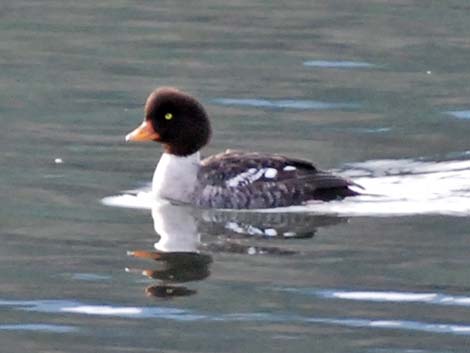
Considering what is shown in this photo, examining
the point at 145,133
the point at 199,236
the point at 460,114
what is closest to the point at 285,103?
the point at 460,114

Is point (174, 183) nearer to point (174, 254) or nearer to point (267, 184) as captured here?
point (267, 184)

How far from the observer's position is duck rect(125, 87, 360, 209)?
1527 cm

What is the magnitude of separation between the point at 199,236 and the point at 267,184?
4.24ft

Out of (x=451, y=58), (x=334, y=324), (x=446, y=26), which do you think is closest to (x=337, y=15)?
(x=446, y=26)

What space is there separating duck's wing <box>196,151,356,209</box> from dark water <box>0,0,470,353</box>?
0.83 feet

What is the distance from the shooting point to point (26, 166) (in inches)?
637

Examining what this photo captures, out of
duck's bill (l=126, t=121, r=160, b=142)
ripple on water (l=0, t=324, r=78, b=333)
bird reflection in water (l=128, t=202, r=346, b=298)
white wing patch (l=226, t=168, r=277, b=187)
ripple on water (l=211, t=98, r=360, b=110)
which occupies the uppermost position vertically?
duck's bill (l=126, t=121, r=160, b=142)

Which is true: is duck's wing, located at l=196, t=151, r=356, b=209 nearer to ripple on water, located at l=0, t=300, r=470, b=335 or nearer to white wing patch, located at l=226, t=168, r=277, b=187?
white wing patch, located at l=226, t=168, r=277, b=187

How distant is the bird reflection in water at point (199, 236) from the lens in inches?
504

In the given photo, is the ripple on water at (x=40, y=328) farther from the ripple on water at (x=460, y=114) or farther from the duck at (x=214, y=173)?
the ripple on water at (x=460, y=114)

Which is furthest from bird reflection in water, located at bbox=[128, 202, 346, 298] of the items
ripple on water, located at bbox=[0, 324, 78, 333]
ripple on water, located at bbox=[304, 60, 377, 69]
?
ripple on water, located at bbox=[304, 60, 377, 69]

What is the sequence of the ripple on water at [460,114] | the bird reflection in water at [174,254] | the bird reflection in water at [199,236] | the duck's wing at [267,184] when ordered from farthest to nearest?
the ripple on water at [460,114]
the duck's wing at [267,184]
the bird reflection in water at [199,236]
the bird reflection in water at [174,254]

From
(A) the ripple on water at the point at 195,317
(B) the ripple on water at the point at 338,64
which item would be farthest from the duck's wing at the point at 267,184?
(B) the ripple on water at the point at 338,64

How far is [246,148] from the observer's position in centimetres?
1748
